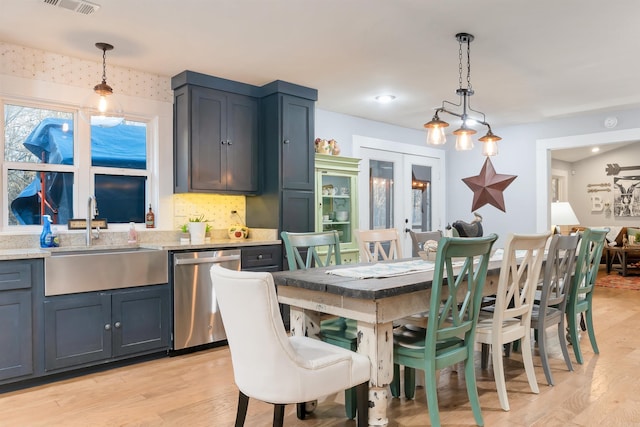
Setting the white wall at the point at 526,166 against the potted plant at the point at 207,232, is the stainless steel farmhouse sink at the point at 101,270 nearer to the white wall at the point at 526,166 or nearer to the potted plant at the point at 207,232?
the potted plant at the point at 207,232

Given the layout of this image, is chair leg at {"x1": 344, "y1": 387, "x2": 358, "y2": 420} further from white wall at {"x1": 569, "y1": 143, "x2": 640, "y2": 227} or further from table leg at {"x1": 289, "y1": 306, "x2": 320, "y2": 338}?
white wall at {"x1": 569, "y1": 143, "x2": 640, "y2": 227}

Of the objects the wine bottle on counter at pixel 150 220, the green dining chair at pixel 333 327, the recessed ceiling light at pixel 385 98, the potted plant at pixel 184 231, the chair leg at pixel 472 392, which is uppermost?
the recessed ceiling light at pixel 385 98

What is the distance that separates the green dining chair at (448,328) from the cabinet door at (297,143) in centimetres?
243

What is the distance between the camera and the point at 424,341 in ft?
7.63

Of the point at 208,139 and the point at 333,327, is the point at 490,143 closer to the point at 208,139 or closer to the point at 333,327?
the point at 333,327

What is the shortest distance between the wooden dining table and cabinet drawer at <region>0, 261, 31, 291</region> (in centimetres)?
178

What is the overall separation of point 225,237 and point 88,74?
1.93 meters

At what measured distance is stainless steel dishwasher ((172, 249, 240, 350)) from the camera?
12.1 feet

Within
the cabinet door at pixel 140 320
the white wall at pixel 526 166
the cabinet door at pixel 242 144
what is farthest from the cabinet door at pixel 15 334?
the white wall at pixel 526 166

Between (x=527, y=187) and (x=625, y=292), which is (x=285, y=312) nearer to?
(x=527, y=187)

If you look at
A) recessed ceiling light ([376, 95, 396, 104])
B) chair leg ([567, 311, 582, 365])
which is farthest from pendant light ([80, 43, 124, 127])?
chair leg ([567, 311, 582, 365])

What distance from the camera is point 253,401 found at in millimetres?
2719

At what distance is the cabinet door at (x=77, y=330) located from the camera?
10.1ft

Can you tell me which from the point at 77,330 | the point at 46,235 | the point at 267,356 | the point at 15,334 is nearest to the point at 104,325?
the point at 77,330
